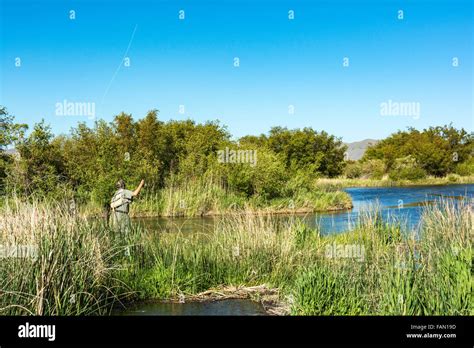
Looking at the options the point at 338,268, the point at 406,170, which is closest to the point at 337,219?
the point at 338,268

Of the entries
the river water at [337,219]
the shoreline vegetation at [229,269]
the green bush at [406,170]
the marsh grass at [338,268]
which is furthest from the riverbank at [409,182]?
the shoreline vegetation at [229,269]

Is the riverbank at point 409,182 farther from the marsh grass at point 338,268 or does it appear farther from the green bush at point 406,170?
the marsh grass at point 338,268

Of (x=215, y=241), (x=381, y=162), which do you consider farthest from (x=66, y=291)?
(x=381, y=162)

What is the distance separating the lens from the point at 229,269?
31.3ft

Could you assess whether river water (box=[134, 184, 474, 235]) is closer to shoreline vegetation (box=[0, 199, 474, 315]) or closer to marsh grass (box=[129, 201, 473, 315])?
marsh grass (box=[129, 201, 473, 315])

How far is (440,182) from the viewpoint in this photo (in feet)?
158

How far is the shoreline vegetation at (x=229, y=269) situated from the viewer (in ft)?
21.0

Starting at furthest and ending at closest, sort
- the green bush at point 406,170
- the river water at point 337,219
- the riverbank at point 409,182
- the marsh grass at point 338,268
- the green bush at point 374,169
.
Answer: the green bush at point 374,169
the green bush at point 406,170
the riverbank at point 409,182
the river water at point 337,219
the marsh grass at point 338,268

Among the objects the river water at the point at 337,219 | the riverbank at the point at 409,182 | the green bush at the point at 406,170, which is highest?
the green bush at the point at 406,170

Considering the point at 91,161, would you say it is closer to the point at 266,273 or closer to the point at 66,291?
the point at 266,273

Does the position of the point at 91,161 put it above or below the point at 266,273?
above

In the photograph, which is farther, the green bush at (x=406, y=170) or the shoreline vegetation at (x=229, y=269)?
the green bush at (x=406, y=170)

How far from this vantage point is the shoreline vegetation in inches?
252
